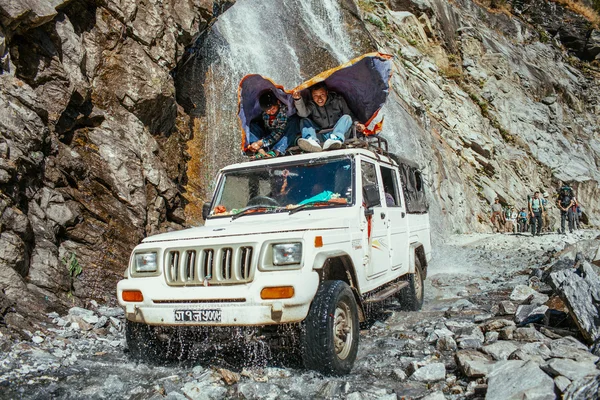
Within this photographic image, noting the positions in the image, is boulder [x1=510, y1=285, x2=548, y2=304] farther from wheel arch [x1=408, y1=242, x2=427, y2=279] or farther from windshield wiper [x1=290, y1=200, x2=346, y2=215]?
windshield wiper [x1=290, y1=200, x2=346, y2=215]

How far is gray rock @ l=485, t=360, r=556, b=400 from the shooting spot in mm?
3285

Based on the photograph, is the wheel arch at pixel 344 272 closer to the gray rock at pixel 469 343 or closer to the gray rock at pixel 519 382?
the gray rock at pixel 469 343

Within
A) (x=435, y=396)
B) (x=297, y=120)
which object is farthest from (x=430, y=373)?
(x=297, y=120)

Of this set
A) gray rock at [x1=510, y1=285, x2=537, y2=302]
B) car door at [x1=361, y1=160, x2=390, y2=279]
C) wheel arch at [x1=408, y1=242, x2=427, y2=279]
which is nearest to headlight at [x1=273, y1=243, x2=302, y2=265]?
car door at [x1=361, y1=160, x2=390, y2=279]

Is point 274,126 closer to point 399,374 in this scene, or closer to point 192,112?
point 399,374

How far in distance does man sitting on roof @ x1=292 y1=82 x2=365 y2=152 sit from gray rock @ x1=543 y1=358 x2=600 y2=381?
4.20 m

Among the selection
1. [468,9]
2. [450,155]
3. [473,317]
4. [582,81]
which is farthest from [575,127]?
[473,317]

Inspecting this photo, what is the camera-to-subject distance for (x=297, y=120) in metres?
7.60

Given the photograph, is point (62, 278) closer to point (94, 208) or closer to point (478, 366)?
point (94, 208)

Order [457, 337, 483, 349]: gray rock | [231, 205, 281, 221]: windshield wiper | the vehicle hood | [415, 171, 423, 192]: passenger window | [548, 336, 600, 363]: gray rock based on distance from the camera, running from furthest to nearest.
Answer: [415, 171, 423, 192]: passenger window → [231, 205, 281, 221]: windshield wiper → [457, 337, 483, 349]: gray rock → the vehicle hood → [548, 336, 600, 363]: gray rock

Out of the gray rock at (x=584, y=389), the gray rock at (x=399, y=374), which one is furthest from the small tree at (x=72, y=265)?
the gray rock at (x=584, y=389)

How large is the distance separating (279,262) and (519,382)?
1955 mm

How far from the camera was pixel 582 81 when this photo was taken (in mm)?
35875

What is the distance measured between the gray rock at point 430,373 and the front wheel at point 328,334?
1.89 feet
